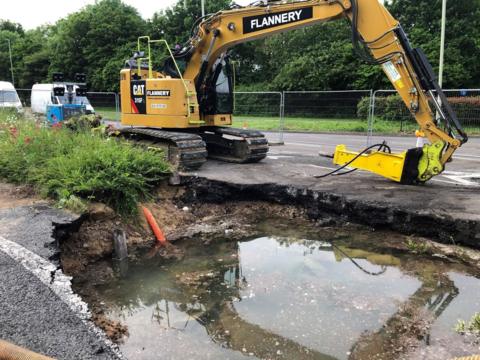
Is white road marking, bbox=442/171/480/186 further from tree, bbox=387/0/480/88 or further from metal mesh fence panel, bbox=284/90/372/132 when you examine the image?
tree, bbox=387/0/480/88

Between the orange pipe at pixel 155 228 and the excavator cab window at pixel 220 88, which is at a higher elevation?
the excavator cab window at pixel 220 88

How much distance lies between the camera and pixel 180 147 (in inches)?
326

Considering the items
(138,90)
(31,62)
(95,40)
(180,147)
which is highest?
(95,40)

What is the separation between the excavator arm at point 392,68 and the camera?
22.3 feet

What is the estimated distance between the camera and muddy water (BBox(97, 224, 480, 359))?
368 cm

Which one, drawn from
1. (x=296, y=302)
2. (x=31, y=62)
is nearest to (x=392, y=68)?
(x=296, y=302)

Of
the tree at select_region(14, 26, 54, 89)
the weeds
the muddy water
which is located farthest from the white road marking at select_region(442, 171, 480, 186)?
the tree at select_region(14, 26, 54, 89)

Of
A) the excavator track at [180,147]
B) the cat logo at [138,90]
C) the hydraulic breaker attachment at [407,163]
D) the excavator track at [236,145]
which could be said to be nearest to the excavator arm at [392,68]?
the hydraulic breaker attachment at [407,163]

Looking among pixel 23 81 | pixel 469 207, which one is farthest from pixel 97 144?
pixel 23 81

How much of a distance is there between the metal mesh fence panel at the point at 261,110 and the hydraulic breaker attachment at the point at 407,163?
11764mm

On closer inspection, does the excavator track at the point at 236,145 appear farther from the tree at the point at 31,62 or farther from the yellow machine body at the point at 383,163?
the tree at the point at 31,62

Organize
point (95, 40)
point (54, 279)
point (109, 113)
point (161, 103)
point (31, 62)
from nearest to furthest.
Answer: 1. point (54, 279)
2. point (161, 103)
3. point (109, 113)
4. point (95, 40)
5. point (31, 62)

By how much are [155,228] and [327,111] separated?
593 inches

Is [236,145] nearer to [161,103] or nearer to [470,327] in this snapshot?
[161,103]
